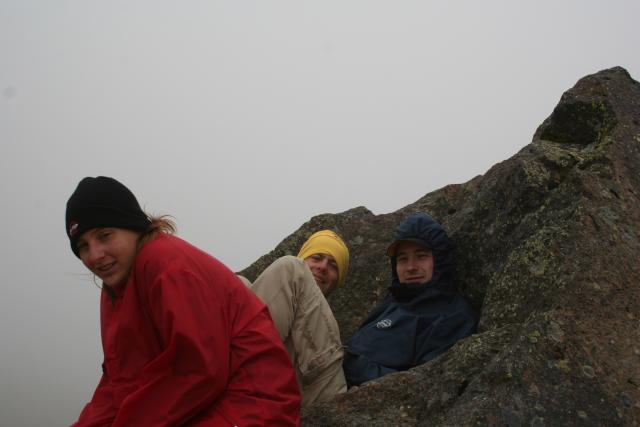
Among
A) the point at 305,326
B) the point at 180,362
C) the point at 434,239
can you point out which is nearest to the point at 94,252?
the point at 180,362

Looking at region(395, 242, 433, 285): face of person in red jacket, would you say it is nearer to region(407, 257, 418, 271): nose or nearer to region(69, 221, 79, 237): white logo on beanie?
region(407, 257, 418, 271): nose

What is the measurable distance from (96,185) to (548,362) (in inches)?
152

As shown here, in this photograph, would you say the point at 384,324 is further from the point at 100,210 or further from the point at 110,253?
the point at 100,210

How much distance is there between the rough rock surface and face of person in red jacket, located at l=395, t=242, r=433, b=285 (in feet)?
1.32

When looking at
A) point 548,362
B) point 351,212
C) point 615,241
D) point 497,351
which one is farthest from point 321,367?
point 351,212

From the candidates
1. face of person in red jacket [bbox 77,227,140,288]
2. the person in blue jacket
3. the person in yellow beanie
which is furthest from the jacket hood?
face of person in red jacket [bbox 77,227,140,288]

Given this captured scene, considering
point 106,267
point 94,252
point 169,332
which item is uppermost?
point 94,252

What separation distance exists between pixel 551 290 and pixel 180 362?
3.16 meters

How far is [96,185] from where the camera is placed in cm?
545

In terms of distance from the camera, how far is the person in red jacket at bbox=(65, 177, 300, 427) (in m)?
4.76

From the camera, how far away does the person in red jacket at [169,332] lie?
4758 mm

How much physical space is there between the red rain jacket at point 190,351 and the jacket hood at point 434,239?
9.84ft

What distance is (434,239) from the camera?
7.93 meters

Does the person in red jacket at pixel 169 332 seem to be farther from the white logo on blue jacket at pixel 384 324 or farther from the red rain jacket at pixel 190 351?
the white logo on blue jacket at pixel 384 324
